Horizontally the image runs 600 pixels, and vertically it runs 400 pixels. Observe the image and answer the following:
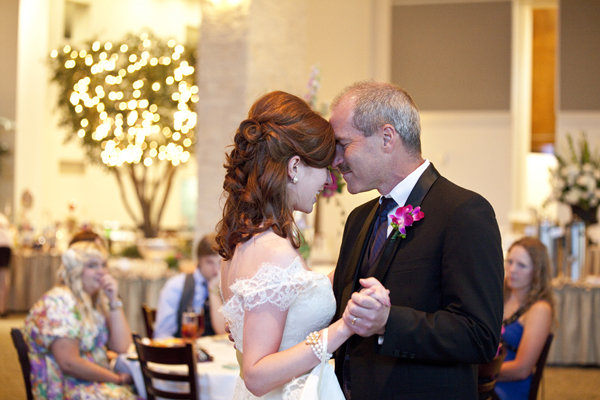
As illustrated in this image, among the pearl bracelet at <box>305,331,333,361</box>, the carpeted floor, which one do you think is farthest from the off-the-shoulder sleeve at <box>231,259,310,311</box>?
the carpeted floor

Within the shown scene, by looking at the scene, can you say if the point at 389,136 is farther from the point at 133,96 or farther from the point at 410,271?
the point at 133,96

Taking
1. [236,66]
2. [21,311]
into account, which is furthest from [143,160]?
[236,66]

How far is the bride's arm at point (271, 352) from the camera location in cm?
206

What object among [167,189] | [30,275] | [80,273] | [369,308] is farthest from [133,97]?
[369,308]

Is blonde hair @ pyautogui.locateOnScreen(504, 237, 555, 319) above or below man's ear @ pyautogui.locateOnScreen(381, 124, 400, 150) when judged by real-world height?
below

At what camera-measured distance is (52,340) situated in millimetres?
3936

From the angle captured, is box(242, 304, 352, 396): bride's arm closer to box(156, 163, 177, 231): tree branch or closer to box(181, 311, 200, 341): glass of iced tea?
box(181, 311, 200, 341): glass of iced tea

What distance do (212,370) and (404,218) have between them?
1.87 metres

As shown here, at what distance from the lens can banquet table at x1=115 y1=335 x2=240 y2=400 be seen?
145 inches

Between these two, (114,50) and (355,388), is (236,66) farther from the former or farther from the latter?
(355,388)

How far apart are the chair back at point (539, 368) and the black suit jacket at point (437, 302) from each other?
6.53ft

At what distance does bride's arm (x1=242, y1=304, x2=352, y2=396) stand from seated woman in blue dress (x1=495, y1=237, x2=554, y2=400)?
Answer: 2.27 metres

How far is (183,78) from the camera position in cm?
1007

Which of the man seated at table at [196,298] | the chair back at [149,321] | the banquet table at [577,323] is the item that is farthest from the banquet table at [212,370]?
the banquet table at [577,323]
